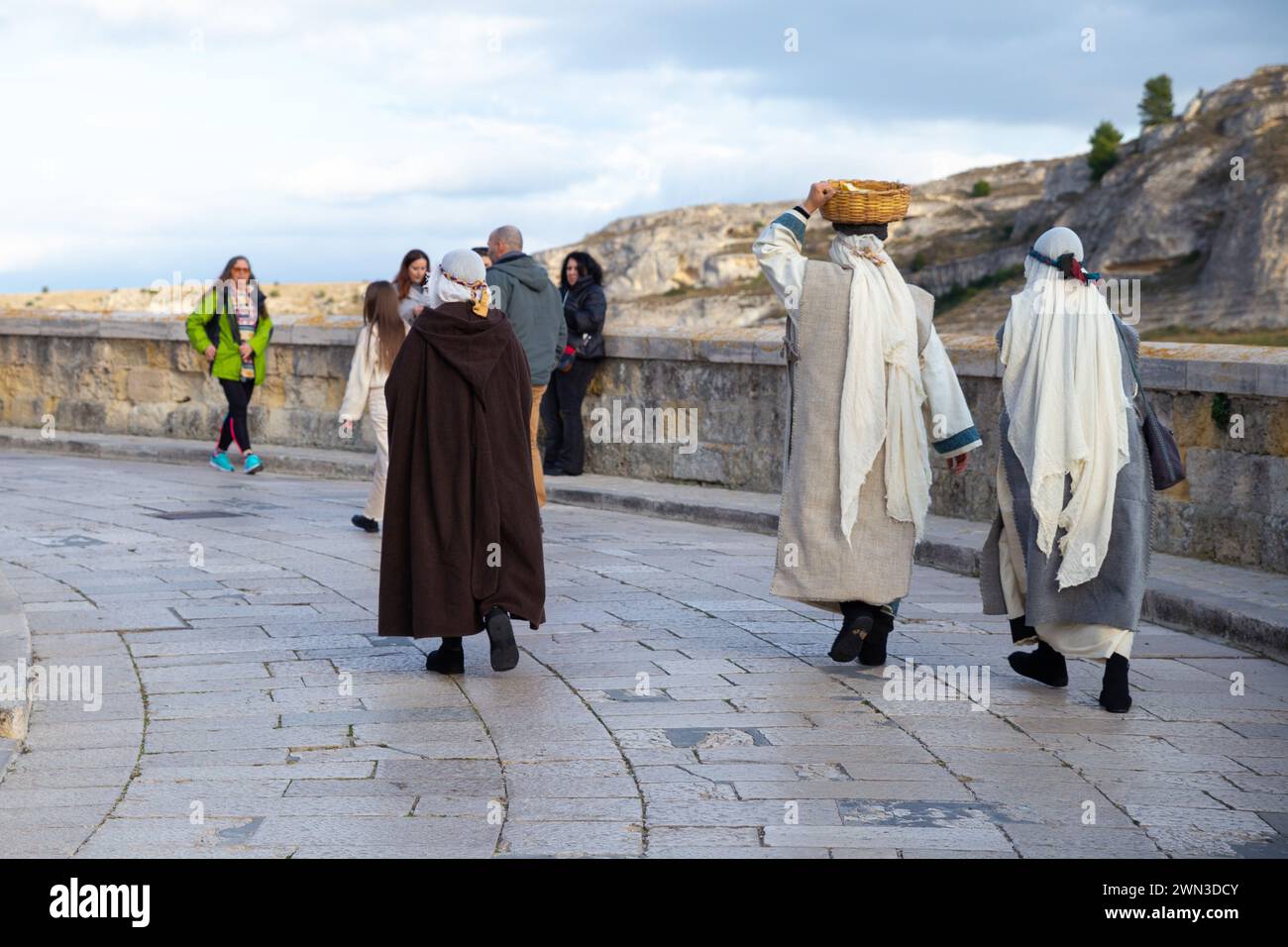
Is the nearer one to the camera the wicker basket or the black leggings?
the wicker basket

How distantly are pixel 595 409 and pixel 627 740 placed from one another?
8.64 metres

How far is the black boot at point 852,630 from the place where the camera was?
670 cm

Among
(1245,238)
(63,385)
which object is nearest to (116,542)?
(63,385)

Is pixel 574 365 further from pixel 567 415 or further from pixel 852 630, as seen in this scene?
pixel 852 630

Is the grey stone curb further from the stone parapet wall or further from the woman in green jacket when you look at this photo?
the woman in green jacket

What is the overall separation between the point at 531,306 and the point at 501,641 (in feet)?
16.0

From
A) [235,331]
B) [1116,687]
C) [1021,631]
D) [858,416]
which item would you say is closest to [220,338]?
[235,331]

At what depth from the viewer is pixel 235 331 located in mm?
14367

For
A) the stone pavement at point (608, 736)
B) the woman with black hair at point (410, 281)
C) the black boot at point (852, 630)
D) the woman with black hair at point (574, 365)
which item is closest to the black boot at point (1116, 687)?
the stone pavement at point (608, 736)

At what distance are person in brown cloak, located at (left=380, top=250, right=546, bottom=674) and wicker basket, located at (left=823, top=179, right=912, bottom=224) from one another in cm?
143

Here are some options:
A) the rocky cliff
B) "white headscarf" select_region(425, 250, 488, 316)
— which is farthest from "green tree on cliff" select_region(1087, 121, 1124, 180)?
"white headscarf" select_region(425, 250, 488, 316)

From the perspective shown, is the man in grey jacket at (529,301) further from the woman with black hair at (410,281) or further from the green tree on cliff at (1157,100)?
the green tree on cliff at (1157,100)

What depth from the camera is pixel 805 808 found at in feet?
15.6

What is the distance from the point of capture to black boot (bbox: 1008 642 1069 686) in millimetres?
6539
